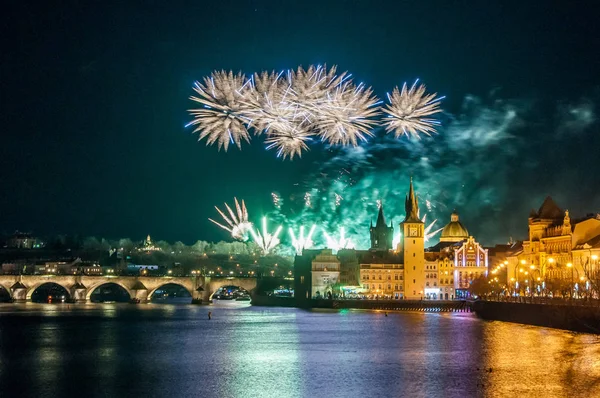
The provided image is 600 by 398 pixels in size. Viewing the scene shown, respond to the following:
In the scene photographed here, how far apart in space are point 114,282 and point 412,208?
2230 inches

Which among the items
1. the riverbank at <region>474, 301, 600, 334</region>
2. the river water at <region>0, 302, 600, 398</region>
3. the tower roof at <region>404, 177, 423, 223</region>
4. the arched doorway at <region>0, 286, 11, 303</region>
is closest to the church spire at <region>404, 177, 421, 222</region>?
the tower roof at <region>404, 177, 423, 223</region>

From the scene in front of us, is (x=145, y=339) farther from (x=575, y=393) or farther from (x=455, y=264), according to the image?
(x=455, y=264)

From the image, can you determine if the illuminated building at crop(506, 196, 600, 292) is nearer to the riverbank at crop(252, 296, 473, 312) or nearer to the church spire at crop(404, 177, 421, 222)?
the riverbank at crop(252, 296, 473, 312)

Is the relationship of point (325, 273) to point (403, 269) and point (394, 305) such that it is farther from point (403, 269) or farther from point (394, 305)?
point (394, 305)

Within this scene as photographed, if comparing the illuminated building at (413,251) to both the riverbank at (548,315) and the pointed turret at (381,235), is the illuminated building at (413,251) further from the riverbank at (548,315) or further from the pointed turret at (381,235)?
the riverbank at (548,315)

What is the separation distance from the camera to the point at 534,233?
12069 centimetres

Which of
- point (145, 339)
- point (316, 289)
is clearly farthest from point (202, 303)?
point (145, 339)

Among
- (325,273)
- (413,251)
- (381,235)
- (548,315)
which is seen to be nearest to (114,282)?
(325,273)

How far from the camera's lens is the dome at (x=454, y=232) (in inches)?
6561

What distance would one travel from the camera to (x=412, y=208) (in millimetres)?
145250

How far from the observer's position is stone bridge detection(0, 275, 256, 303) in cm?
15675

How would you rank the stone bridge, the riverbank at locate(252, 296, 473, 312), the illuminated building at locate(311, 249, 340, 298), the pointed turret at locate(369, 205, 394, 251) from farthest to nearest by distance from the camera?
the pointed turret at locate(369, 205, 394, 251)
the stone bridge
the illuminated building at locate(311, 249, 340, 298)
the riverbank at locate(252, 296, 473, 312)

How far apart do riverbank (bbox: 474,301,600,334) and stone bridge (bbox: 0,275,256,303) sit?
271 ft

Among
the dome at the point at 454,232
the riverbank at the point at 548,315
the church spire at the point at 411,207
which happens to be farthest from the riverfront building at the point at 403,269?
the riverbank at the point at 548,315
